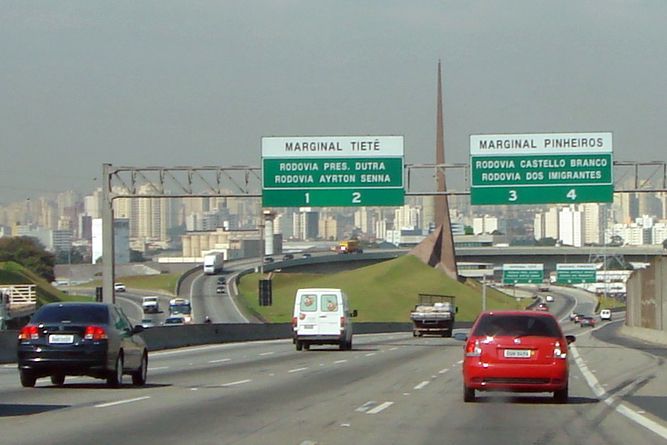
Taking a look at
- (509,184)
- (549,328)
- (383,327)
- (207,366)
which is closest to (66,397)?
(549,328)

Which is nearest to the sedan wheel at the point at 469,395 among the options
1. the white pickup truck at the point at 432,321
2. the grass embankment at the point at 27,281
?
the white pickup truck at the point at 432,321

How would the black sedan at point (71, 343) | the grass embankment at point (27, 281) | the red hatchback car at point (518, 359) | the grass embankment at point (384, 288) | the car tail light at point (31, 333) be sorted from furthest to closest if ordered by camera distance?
the grass embankment at point (384, 288) → the grass embankment at point (27, 281) → the car tail light at point (31, 333) → the black sedan at point (71, 343) → the red hatchback car at point (518, 359)

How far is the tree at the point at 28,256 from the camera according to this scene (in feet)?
522

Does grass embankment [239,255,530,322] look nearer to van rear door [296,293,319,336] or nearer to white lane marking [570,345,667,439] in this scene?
van rear door [296,293,319,336]

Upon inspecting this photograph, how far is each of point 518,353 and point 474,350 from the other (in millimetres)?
704

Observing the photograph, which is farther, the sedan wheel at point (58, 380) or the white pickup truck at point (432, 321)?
the white pickup truck at point (432, 321)

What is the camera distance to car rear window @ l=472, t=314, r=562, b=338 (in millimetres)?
20859

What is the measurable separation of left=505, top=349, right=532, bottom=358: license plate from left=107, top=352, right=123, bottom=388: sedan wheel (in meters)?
7.39

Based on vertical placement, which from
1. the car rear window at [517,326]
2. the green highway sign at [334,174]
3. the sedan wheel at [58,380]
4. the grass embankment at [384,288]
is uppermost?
the green highway sign at [334,174]

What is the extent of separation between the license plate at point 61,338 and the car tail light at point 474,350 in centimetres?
710

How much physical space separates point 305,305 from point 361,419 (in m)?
29.9

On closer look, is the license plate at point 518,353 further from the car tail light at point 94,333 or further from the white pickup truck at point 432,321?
the white pickup truck at point 432,321

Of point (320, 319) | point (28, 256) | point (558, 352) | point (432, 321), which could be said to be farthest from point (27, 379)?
point (28, 256)

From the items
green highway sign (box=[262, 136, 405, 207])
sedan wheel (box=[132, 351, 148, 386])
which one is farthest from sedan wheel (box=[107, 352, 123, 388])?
green highway sign (box=[262, 136, 405, 207])
